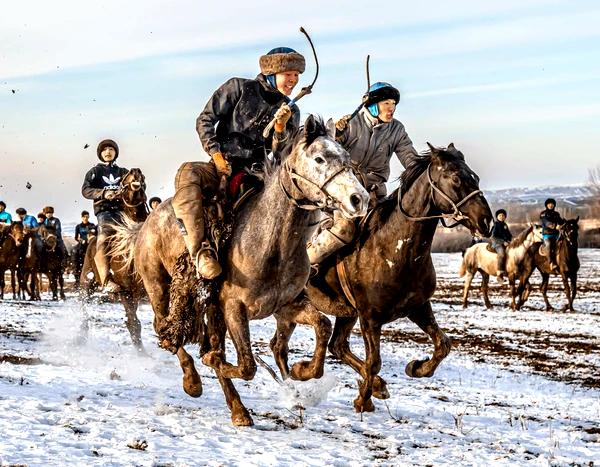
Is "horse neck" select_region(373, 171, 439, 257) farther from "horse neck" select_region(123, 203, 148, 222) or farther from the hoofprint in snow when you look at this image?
"horse neck" select_region(123, 203, 148, 222)

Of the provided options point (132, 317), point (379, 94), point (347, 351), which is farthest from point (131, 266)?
point (379, 94)

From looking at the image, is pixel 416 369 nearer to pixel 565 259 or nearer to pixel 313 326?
pixel 313 326

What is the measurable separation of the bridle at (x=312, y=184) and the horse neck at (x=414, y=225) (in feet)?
5.95

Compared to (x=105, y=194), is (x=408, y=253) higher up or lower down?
lower down

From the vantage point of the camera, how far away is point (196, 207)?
733cm

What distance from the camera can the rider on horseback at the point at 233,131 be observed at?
7344 mm

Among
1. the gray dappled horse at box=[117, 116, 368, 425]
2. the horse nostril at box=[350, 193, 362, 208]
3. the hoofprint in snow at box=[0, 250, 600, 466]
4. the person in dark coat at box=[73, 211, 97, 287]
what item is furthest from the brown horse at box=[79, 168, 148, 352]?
the person in dark coat at box=[73, 211, 97, 287]

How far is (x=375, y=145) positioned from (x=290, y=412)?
2868 mm

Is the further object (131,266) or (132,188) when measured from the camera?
(131,266)

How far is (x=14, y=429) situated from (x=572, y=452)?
421cm

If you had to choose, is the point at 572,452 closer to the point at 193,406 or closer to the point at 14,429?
the point at 193,406

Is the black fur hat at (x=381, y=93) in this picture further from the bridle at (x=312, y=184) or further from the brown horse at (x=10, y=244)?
the brown horse at (x=10, y=244)

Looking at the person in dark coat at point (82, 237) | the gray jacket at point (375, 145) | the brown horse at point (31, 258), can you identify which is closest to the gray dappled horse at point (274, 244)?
the gray jacket at point (375, 145)

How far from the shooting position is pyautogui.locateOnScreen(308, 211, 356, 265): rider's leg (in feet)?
28.0
